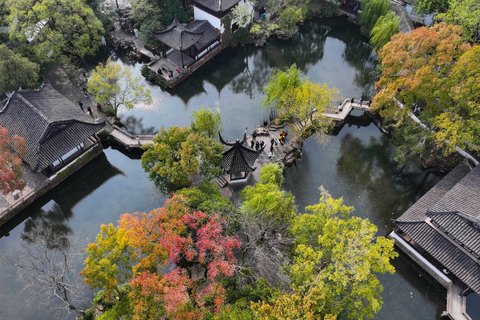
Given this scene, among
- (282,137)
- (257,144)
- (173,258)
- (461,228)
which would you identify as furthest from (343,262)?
(282,137)

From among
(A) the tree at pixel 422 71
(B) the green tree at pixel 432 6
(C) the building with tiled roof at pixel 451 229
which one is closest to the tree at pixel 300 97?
(A) the tree at pixel 422 71

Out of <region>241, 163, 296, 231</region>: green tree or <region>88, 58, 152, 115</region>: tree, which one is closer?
<region>241, 163, 296, 231</region>: green tree


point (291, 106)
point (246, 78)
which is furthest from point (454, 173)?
point (246, 78)

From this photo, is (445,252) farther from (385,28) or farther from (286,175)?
(385,28)

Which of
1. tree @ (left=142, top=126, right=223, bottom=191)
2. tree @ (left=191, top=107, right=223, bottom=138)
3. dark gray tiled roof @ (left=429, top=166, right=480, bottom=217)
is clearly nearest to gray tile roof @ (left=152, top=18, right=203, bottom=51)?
tree @ (left=191, top=107, right=223, bottom=138)

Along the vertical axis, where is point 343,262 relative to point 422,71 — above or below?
below

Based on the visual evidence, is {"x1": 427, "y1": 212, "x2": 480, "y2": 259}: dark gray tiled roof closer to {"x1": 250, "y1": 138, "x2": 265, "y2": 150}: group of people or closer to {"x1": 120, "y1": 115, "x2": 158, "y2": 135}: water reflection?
{"x1": 250, "y1": 138, "x2": 265, "y2": 150}: group of people

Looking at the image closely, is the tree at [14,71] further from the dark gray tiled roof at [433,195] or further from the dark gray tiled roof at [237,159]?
the dark gray tiled roof at [433,195]
